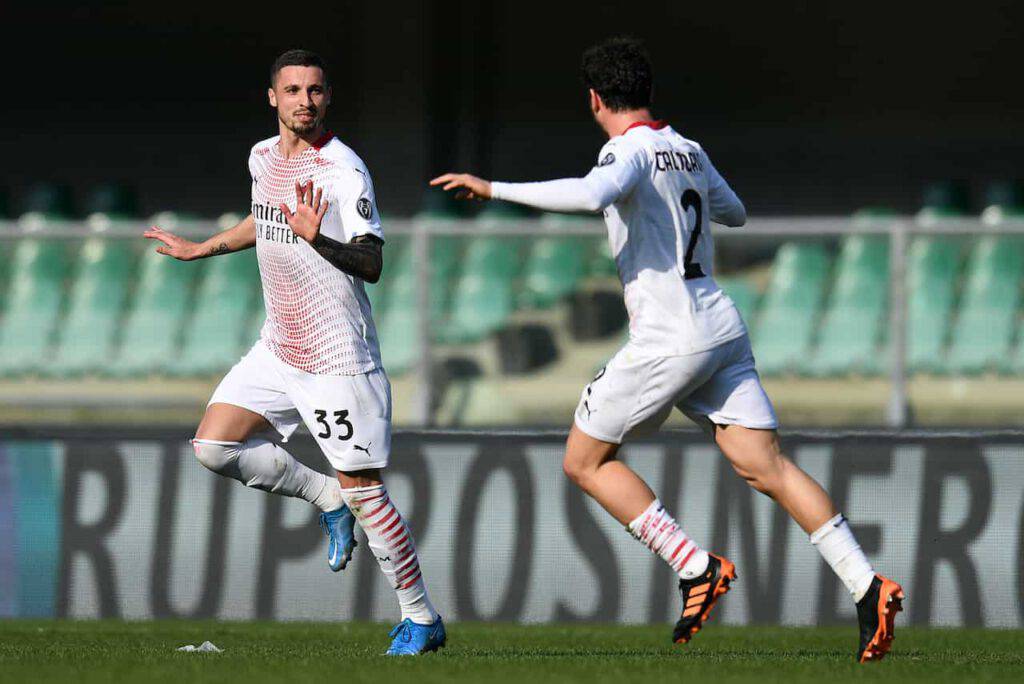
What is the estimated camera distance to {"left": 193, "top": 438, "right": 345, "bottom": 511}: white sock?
7.32 m

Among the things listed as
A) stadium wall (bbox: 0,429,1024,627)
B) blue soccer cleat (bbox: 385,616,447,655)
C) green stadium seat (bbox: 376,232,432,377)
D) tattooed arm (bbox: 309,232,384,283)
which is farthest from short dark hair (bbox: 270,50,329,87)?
green stadium seat (bbox: 376,232,432,377)

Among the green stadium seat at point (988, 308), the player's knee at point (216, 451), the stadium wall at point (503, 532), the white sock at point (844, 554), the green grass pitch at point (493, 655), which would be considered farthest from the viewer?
the green stadium seat at point (988, 308)

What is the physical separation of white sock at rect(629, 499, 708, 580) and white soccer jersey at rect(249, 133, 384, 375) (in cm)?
112

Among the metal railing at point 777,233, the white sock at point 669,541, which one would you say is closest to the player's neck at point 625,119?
the white sock at point 669,541

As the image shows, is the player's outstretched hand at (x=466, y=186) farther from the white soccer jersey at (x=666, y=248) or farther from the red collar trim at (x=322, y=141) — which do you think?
the red collar trim at (x=322, y=141)

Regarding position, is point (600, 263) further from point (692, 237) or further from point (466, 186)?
point (466, 186)

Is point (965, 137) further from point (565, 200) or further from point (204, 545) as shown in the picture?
point (565, 200)

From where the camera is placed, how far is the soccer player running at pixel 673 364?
22.5 ft

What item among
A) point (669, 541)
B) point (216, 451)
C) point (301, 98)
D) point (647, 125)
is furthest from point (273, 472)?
point (647, 125)

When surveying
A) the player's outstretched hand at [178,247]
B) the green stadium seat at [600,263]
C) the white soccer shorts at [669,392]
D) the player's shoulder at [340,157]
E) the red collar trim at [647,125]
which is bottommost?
the white soccer shorts at [669,392]

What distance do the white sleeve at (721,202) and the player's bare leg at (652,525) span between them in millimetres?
936

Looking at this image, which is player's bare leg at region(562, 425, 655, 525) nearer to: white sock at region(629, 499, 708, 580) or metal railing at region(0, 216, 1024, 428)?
white sock at region(629, 499, 708, 580)

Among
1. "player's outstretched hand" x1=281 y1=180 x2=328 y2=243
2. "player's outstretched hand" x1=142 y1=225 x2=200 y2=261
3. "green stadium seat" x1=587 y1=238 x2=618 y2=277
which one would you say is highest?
"player's outstretched hand" x1=281 y1=180 x2=328 y2=243

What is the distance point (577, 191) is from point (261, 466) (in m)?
1.73
